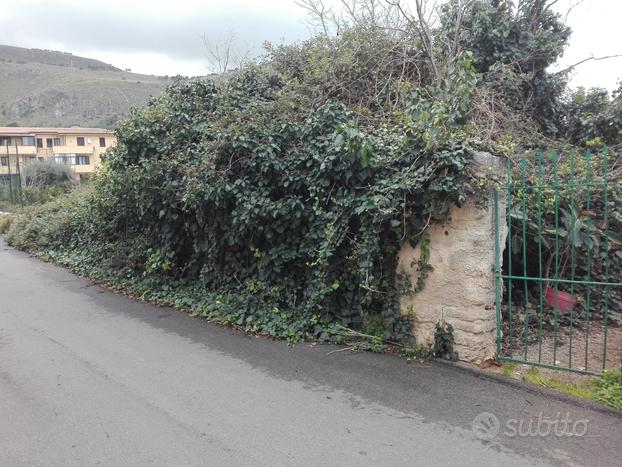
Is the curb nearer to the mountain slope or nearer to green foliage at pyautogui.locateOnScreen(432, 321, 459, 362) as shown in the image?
green foliage at pyautogui.locateOnScreen(432, 321, 459, 362)

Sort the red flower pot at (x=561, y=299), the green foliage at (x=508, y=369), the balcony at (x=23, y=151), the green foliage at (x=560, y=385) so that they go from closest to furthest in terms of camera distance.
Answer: the green foliage at (x=560, y=385)
the green foliage at (x=508, y=369)
the red flower pot at (x=561, y=299)
the balcony at (x=23, y=151)

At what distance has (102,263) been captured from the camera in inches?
375

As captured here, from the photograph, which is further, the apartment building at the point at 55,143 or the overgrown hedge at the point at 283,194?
the apartment building at the point at 55,143

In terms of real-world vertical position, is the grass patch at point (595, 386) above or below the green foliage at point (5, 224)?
above

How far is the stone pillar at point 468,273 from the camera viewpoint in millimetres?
4344

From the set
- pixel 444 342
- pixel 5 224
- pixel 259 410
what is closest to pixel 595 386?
pixel 444 342

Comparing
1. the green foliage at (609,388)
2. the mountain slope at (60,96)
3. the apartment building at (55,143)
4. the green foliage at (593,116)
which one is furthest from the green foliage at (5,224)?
the mountain slope at (60,96)

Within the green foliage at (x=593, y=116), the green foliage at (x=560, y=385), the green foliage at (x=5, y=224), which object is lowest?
the green foliage at (x=5, y=224)

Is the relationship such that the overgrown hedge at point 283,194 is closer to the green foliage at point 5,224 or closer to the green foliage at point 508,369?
the green foliage at point 508,369

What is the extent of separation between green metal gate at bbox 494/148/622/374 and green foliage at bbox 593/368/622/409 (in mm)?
151

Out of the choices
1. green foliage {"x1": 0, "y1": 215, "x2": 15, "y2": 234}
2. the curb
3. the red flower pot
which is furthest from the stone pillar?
green foliage {"x1": 0, "y1": 215, "x2": 15, "y2": 234}

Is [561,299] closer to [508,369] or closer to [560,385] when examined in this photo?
[508,369]

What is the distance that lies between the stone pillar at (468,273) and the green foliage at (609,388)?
0.93 m

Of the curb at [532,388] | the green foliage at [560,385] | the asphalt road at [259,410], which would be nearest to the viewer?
the asphalt road at [259,410]
